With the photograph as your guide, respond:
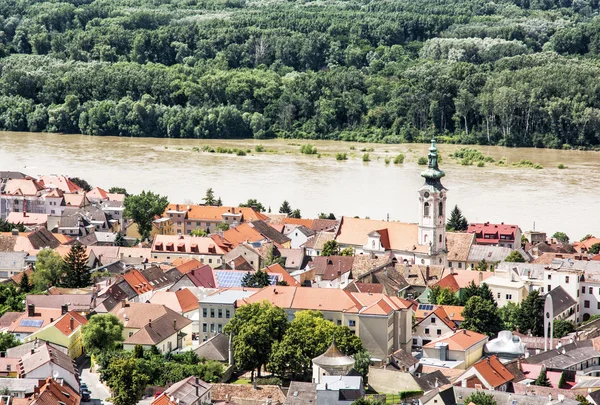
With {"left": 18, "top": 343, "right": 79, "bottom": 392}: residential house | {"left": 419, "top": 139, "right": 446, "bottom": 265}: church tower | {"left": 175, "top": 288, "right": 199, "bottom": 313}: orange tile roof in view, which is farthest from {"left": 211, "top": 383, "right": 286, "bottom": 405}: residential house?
{"left": 419, "top": 139, "right": 446, "bottom": 265}: church tower

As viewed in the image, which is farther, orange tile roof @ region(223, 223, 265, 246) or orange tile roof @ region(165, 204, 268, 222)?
orange tile roof @ region(165, 204, 268, 222)

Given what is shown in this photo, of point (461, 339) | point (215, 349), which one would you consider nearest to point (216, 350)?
point (215, 349)

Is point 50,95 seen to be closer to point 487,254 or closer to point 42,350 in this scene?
point 487,254

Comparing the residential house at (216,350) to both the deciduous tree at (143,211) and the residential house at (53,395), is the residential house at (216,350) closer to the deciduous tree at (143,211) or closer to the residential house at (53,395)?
the residential house at (53,395)

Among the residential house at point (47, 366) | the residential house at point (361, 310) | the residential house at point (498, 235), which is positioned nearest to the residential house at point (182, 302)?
the residential house at point (361, 310)

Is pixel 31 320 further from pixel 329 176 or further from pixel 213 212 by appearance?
pixel 329 176

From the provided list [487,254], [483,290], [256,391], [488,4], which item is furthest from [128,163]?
[488,4]

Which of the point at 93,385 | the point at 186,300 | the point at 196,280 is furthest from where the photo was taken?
the point at 196,280

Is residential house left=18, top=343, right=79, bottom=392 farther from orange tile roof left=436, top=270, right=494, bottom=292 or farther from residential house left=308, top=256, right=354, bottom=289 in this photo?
orange tile roof left=436, top=270, right=494, bottom=292
